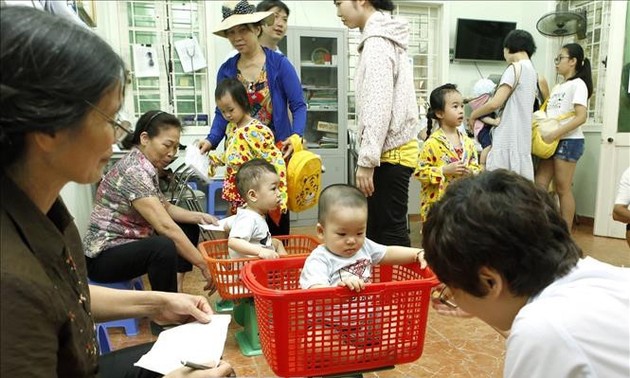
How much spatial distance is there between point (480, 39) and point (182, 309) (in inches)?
197

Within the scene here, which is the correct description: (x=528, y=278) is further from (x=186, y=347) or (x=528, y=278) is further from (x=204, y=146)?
(x=204, y=146)

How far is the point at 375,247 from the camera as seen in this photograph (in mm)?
1616

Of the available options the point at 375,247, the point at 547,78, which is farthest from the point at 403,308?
the point at 547,78

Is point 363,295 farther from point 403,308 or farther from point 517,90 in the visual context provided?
point 517,90

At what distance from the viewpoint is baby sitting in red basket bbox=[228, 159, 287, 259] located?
2002mm

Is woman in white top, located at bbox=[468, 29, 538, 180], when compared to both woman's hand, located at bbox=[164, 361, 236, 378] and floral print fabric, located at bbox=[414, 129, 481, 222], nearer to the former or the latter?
floral print fabric, located at bbox=[414, 129, 481, 222]

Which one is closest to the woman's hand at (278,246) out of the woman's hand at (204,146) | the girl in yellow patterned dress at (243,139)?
the girl in yellow patterned dress at (243,139)

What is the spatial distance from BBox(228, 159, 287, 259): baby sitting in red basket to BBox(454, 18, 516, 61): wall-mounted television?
3.84 meters

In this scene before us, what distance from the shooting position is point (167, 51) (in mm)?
4605

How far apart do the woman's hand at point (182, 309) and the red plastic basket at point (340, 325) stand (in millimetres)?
136

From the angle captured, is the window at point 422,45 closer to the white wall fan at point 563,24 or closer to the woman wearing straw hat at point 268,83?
the white wall fan at point 563,24

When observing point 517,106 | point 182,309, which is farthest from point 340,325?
point 517,106

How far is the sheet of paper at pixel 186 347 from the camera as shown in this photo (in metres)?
0.97

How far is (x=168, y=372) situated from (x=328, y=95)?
4138 mm
